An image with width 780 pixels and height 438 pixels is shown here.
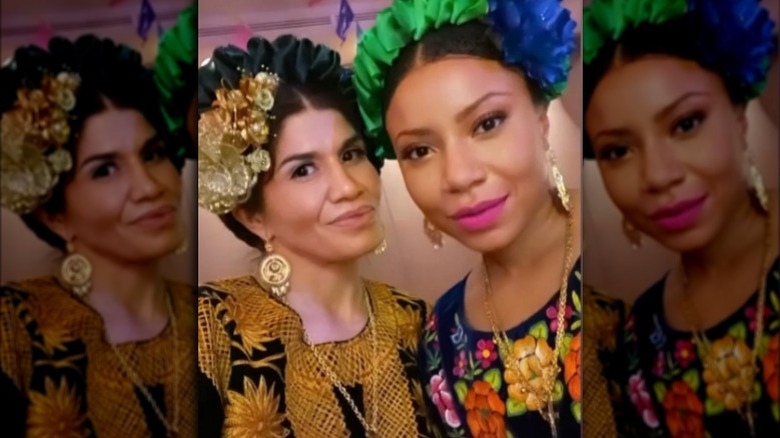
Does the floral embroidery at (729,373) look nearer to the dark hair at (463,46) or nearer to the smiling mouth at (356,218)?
the dark hair at (463,46)

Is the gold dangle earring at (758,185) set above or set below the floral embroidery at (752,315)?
above

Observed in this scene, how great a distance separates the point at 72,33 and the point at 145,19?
0.47 feet

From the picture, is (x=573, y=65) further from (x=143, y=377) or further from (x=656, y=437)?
(x=143, y=377)

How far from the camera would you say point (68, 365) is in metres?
1.45

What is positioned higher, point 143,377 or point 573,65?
point 573,65

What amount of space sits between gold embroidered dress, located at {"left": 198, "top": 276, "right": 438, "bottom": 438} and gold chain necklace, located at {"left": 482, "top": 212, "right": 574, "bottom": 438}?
0.56 ft

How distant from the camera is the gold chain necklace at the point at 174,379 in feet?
4.88

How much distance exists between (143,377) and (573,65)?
1.02 metres

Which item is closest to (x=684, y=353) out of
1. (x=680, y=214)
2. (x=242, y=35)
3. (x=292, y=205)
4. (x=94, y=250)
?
(x=680, y=214)

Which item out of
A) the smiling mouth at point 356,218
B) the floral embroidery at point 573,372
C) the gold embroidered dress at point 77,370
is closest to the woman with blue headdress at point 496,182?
the floral embroidery at point 573,372

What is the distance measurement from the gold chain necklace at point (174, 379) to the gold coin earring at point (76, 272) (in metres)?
0.12

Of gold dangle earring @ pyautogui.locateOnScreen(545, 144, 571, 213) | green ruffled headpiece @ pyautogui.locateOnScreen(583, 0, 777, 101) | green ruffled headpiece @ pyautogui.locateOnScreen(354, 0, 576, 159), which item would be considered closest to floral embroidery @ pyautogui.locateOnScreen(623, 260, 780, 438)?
gold dangle earring @ pyautogui.locateOnScreen(545, 144, 571, 213)

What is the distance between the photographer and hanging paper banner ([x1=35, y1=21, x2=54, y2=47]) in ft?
4.84

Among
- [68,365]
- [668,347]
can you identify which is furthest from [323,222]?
[668,347]
